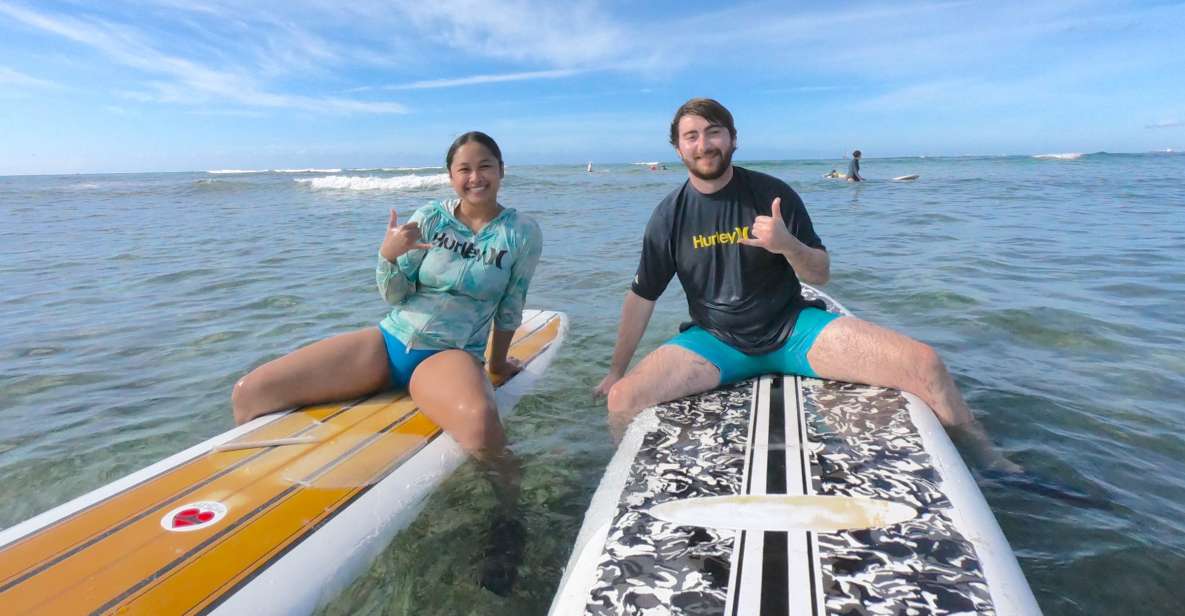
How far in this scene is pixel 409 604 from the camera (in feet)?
8.23

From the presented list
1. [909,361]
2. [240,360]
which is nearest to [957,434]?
[909,361]

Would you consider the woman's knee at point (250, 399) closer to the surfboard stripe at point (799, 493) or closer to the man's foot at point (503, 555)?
the man's foot at point (503, 555)

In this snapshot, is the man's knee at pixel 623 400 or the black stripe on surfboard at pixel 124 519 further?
the man's knee at pixel 623 400

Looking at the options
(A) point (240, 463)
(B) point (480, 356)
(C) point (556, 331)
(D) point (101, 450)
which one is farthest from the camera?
(C) point (556, 331)

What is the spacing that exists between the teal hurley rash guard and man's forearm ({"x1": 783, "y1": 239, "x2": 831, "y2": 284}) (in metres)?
1.34

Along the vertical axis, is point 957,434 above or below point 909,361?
below

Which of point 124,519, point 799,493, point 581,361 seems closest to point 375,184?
point 581,361

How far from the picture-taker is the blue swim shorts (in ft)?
11.3

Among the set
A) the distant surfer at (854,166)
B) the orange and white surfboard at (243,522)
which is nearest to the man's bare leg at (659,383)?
the orange and white surfboard at (243,522)

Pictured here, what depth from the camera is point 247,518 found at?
2.41 meters

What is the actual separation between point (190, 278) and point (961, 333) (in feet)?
29.6

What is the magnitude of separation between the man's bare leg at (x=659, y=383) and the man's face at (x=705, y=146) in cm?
97

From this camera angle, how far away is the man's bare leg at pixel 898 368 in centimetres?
306

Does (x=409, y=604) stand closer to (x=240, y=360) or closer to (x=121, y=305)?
(x=240, y=360)
